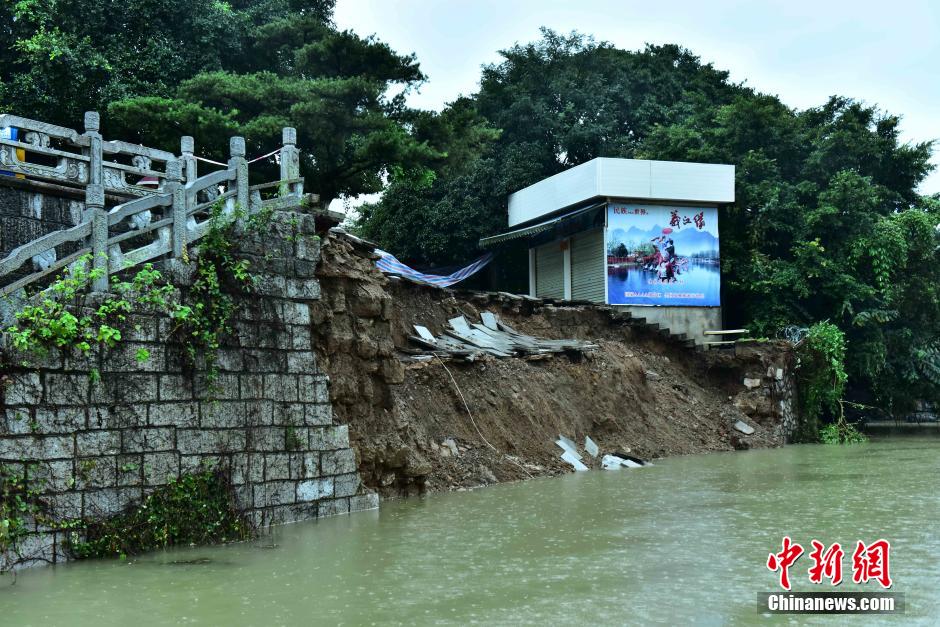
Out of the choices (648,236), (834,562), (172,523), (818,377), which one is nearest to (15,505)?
(172,523)

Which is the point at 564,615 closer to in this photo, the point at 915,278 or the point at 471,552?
the point at 471,552

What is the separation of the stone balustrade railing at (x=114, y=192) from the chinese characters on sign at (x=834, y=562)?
651 cm

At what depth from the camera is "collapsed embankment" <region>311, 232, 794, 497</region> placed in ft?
39.5

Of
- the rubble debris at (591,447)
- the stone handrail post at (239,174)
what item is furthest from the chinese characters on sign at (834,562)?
the rubble debris at (591,447)

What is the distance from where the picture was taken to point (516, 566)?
7723 millimetres

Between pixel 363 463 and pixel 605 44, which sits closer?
pixel 363 463

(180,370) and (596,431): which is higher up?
(180,370)

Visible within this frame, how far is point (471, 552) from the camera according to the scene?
8.37 m

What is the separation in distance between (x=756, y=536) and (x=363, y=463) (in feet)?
16.7

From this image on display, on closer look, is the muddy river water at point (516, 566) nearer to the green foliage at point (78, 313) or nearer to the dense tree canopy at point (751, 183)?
the green foliage at point (78, 313)

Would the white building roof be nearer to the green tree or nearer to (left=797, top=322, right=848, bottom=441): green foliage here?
(left=797, top=322, right=848, bottom=441): green foliage

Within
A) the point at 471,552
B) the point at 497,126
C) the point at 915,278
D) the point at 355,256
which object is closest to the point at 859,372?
the point at 915,278

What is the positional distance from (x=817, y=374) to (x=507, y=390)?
10.1 metres

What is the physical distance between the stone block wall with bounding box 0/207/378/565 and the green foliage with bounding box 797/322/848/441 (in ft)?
49.0
